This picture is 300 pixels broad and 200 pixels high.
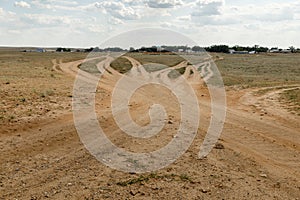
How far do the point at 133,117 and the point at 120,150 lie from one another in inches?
136

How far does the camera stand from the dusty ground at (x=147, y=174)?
6.02 m

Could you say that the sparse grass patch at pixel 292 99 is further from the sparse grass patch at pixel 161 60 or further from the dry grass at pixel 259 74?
the sparse grass patch at pixel 161 60

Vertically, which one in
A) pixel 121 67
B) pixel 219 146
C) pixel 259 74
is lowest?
pixel 259 74

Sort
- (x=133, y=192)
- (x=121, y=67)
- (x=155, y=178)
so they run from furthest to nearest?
(x=121, y=67)
(x=155, y=178)
(x=133, y=192)

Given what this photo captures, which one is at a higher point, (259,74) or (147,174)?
(147,174)

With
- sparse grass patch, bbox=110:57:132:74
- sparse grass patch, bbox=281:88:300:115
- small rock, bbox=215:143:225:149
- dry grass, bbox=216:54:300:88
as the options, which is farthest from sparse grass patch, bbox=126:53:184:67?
small rock, bbox=215:143:225:149

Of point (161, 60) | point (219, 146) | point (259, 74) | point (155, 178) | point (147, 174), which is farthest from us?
point (161, 60)

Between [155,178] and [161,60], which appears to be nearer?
[155,178]

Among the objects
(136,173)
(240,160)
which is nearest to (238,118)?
(240,160)

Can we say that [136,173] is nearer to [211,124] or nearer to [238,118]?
[211,124]

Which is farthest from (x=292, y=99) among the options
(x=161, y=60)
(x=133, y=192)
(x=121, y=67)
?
(x=161, y=60)

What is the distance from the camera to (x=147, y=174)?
22.0ft

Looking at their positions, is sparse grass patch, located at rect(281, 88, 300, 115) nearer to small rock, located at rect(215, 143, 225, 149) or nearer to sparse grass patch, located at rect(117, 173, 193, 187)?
small rock, located at rect(215, 143, 225, 149)

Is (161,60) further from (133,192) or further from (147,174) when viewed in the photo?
(133,192)
